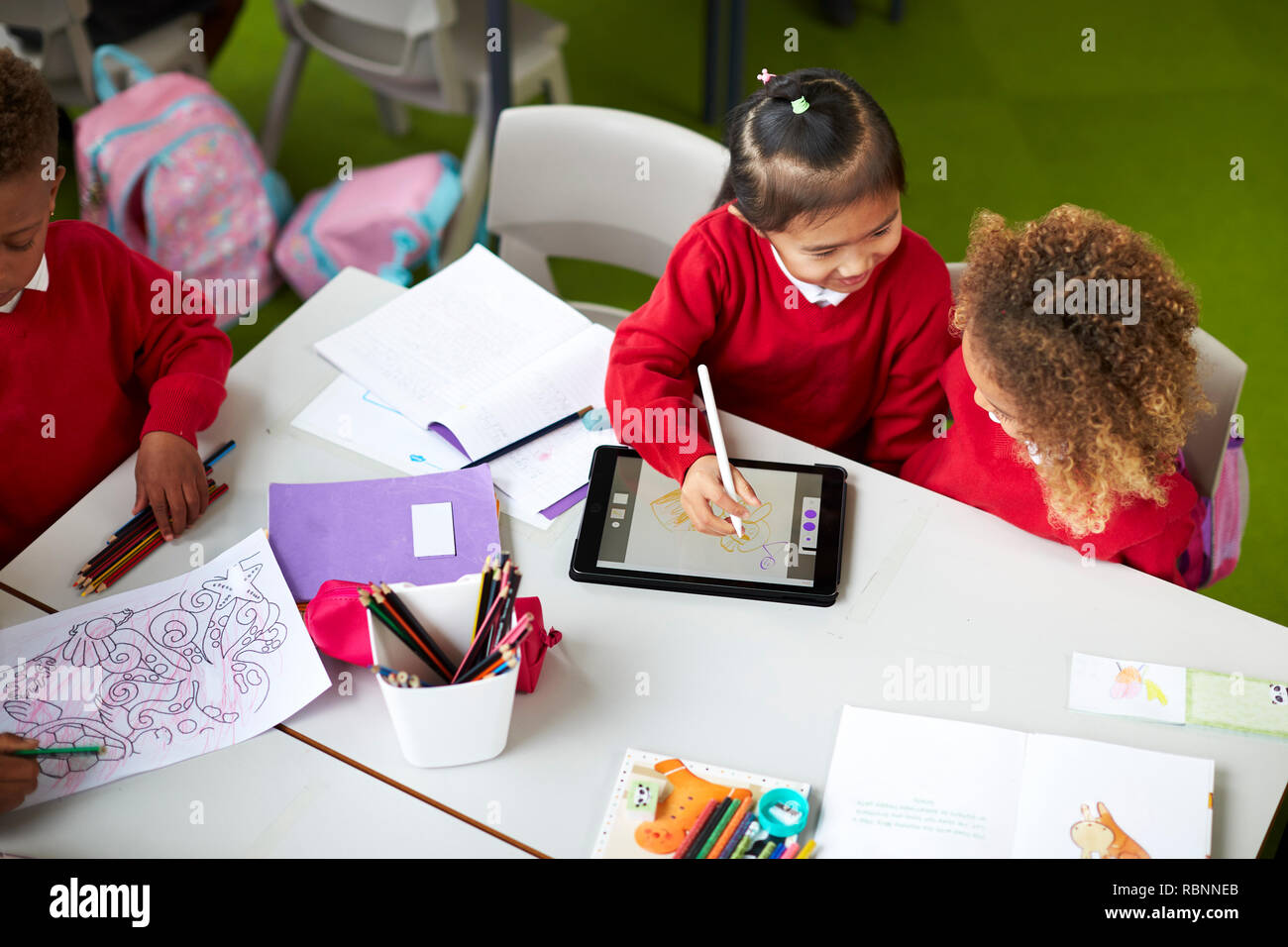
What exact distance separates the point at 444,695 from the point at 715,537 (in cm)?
37

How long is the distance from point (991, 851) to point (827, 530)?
0.37m

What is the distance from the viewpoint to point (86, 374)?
1370 mm

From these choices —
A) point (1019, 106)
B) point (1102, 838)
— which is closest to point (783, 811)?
point (1102, 838)

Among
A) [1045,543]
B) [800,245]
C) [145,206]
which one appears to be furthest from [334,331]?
[145,206]

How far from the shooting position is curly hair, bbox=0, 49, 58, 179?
1.14 m

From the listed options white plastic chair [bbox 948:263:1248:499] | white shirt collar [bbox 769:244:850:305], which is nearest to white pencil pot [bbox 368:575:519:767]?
white shirt collar [bbox 769:244:850:305]

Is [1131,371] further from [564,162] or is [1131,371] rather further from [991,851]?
[564,162]

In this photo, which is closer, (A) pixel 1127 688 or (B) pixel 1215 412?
(A) pixel 1127 688

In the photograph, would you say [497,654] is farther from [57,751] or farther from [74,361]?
[74,361]

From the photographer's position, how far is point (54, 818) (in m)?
1.03

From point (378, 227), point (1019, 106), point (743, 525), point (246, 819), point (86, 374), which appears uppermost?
point (1019, 106)

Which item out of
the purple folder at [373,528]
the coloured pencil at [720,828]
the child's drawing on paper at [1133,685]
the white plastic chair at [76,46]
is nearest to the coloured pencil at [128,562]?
the purple folder at [373,528]

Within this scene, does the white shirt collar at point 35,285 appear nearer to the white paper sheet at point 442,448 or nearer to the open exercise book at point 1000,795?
the white paper sheet at point 442,448

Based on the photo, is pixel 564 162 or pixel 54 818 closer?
pixel 54 818
